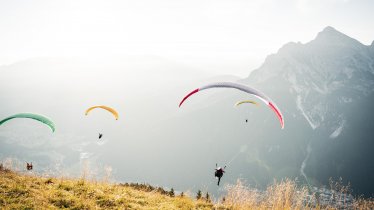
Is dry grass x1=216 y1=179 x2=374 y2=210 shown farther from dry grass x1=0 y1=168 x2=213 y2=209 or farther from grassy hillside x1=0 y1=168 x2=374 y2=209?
dry grass x1=0 y1=168 x2=213 y2=209

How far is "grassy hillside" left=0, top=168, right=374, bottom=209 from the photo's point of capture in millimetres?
6691

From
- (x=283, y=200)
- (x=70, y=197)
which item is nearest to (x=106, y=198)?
(x=70, y=197)

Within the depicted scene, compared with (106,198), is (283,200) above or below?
below

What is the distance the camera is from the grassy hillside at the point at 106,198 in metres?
6.69

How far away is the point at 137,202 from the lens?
790cm

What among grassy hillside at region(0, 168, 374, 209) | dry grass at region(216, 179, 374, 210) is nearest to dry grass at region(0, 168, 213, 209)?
grassy hillside at region(0, 168, 374, 209)

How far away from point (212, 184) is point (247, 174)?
87.8ft

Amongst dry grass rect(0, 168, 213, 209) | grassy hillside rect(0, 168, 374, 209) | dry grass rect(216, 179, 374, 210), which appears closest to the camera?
dry grass rect(0, 168, 213, 209)

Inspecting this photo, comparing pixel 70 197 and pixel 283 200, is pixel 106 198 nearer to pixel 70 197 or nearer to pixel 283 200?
pixel 70 197

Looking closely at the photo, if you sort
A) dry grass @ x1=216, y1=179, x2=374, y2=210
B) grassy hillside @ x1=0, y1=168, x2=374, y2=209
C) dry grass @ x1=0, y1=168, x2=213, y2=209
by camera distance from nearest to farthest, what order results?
1. dry grass @ x1=0, y1=168, x2=213, y2=209
2. grassy hillside @ x1=0, y1=168, x2=374, y2=209
3. dry grass @ x1=216, y1=179, x2=374, y2=210

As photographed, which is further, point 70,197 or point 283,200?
point 283,200

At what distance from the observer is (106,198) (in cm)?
751

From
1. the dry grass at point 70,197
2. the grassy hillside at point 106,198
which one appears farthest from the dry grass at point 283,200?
the dry grass at point 70,197

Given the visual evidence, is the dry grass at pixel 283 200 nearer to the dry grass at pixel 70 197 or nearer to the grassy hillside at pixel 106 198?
the grassy hillside at pixel 106 198
